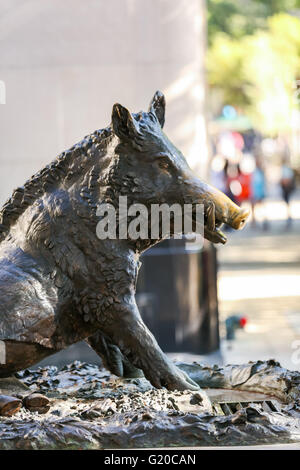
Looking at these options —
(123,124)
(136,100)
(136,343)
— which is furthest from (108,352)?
(136,100)

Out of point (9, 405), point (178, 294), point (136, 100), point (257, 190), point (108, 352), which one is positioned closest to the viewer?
point (9, 405)

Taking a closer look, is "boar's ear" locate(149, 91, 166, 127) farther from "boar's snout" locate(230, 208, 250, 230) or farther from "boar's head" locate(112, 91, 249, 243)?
"boar's snout" locate(230, 208, 250, 230)

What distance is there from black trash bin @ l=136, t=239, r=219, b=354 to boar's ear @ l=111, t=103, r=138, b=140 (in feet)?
14.9

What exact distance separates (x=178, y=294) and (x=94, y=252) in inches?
182

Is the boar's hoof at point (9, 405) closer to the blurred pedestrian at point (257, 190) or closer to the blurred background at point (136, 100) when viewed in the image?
the blurred background at point (136, 100)

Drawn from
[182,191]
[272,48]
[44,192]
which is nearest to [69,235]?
[44,192]

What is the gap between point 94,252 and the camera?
3.62 m

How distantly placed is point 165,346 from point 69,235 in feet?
15.2

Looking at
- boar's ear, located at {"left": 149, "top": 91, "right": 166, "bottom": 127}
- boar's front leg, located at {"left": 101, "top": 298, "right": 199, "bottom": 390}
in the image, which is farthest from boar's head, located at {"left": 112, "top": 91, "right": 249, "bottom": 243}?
boar's front leg, located at {"left": 101, "top": 298, "right": 199, "bottom": 390}

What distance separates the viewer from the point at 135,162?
359 centimetres

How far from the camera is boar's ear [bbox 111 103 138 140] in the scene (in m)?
3.48

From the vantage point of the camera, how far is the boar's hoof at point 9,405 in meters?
3.44

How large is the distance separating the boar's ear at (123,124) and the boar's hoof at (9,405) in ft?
3.53

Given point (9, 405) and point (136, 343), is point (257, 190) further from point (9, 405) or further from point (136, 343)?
point (9, 405)
